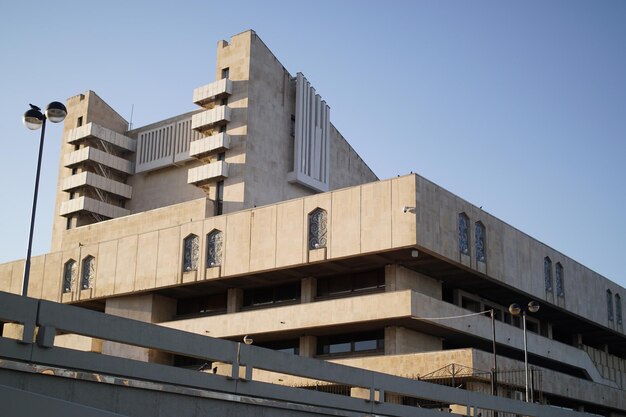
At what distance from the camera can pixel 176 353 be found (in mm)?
18031

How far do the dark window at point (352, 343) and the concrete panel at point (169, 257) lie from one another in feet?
36.1

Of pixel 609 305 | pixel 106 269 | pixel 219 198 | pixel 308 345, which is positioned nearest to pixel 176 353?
pixel 308 345

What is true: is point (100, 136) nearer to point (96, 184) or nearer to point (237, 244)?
point (96, 184)

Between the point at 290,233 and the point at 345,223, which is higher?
the point at 345,223

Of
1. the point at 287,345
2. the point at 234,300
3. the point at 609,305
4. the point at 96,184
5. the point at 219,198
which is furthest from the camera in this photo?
the point at 96,184

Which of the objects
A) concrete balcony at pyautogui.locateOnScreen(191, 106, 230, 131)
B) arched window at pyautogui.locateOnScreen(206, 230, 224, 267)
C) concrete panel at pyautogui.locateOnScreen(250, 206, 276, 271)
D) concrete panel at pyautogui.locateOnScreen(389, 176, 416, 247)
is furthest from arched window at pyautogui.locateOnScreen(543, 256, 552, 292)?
concrete balcony at pyautogui.locateOnScreen(191, 106, 230, 131)

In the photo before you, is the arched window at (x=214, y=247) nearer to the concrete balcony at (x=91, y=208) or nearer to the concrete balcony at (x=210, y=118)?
the concrete balcony at (x=210, y=118)

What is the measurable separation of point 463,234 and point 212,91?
23425 mm

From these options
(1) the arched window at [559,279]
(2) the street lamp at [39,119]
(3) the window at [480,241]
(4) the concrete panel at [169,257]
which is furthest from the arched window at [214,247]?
(2) the street lamp at [39,119]

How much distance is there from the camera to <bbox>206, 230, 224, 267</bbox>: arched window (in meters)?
54.1

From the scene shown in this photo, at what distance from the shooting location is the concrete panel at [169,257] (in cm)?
5591

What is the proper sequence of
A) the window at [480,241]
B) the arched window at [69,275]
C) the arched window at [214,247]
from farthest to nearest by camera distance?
the arched window at [69,275]
the arched window at [214,247]
the window at [480,241]

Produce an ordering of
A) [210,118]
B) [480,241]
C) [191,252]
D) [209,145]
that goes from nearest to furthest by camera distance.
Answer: [480,241] → [191,252] → [209,145] → [210,118]

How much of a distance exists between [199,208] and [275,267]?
10.7 metres
